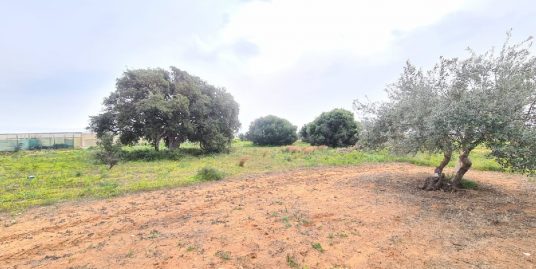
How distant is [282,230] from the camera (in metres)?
5.61

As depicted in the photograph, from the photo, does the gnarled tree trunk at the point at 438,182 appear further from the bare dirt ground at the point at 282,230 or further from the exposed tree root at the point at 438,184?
the bare dirt ground at the point at 282,230

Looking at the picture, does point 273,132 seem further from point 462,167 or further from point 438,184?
point 462,167

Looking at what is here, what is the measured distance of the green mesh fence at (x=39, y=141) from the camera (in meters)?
28.2

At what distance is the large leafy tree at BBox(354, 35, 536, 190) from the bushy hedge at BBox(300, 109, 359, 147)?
64.4ft

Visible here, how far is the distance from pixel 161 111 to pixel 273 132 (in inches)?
758

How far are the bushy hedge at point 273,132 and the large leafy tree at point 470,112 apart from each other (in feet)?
89.3

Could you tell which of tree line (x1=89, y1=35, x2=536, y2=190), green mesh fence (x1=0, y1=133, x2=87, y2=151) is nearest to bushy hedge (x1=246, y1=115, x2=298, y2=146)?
green mesh fence (x1=0, y1=133, x2=87, y2=151)

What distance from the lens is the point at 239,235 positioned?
5.37m

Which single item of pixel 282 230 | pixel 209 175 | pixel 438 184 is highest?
pixel 209 175

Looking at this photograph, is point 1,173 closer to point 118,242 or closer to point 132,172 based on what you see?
point 132,172

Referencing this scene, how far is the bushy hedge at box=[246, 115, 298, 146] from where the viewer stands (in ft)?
121

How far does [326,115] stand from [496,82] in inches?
895

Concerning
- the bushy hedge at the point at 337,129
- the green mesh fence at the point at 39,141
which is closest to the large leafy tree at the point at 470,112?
the bushy hedge at the point at 337,129

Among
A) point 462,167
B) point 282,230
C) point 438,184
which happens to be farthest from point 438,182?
point 282,230
